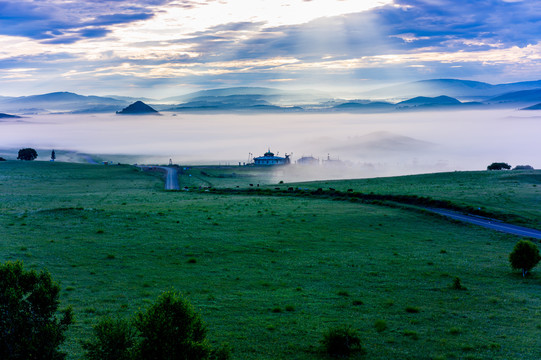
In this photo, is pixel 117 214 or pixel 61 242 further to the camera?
pixel 117 214

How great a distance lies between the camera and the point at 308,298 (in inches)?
914

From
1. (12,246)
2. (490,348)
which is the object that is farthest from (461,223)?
(12,246)

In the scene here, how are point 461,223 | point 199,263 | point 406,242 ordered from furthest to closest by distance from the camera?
1. point 461,223
2. point 406,242
3. point 199,263

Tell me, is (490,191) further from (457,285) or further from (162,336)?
(162,336)

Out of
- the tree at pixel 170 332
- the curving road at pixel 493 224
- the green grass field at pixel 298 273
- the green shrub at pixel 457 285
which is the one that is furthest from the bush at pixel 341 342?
the curving road at pixel 493 224

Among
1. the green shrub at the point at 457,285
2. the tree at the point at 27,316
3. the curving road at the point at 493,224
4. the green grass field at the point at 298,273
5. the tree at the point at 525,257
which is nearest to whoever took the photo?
the tree at the point at 27,316

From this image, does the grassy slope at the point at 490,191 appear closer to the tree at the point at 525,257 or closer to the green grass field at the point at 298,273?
the green grass field at the point at 298,273

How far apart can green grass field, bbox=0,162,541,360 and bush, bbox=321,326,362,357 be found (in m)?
0.53

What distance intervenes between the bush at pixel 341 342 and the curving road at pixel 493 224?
29935 mm

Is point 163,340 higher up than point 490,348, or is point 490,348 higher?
point 163,340

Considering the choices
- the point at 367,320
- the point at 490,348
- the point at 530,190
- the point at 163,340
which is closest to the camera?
the point at 163,340

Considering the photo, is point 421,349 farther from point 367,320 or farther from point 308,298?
point 308,298

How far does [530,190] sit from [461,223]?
2756 centimetres

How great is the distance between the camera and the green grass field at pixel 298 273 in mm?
18297
